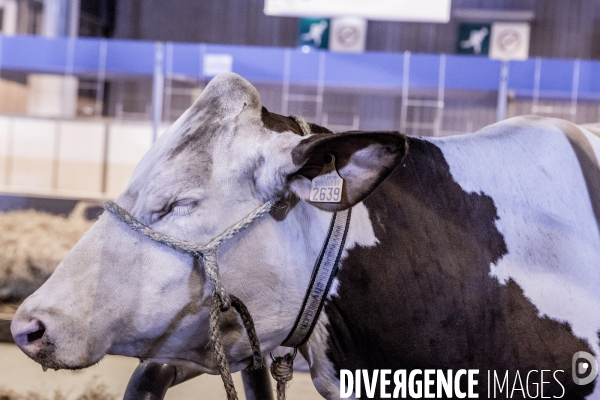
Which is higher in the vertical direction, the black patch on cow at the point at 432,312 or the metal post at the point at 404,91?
the metal post at the point at 404,91

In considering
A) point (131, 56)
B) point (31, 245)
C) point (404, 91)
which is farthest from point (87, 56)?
point (31, 245)

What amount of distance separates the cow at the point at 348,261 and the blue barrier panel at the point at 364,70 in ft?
25.9

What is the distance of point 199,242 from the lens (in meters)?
1.35

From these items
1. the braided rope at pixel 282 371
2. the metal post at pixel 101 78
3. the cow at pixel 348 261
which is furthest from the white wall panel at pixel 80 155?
the cow at pixel 348 261

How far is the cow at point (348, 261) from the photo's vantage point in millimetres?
1323

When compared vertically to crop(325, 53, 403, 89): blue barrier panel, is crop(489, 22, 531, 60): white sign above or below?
above

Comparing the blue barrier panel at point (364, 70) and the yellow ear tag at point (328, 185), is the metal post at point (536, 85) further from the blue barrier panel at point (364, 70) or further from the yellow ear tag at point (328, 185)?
the yellow ear tag at point (328, 185)

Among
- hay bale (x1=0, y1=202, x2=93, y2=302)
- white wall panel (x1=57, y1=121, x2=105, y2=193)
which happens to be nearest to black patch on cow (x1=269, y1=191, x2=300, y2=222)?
hay bale (x1=0, y1=202, x2=93, y2=302)

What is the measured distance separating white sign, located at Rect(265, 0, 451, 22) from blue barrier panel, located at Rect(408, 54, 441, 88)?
1.79ft

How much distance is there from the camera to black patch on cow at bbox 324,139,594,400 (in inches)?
56.0

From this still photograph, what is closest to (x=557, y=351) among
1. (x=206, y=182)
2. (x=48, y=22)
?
(x=206, y=182)

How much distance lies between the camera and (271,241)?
137 centimetres

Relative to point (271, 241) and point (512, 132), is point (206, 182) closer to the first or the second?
point (271, 241)

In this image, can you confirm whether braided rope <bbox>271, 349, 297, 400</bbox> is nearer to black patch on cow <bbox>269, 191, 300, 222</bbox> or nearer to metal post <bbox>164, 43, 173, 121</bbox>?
black patch on cow <bbox>269, 191, 300, 222</bbox>
